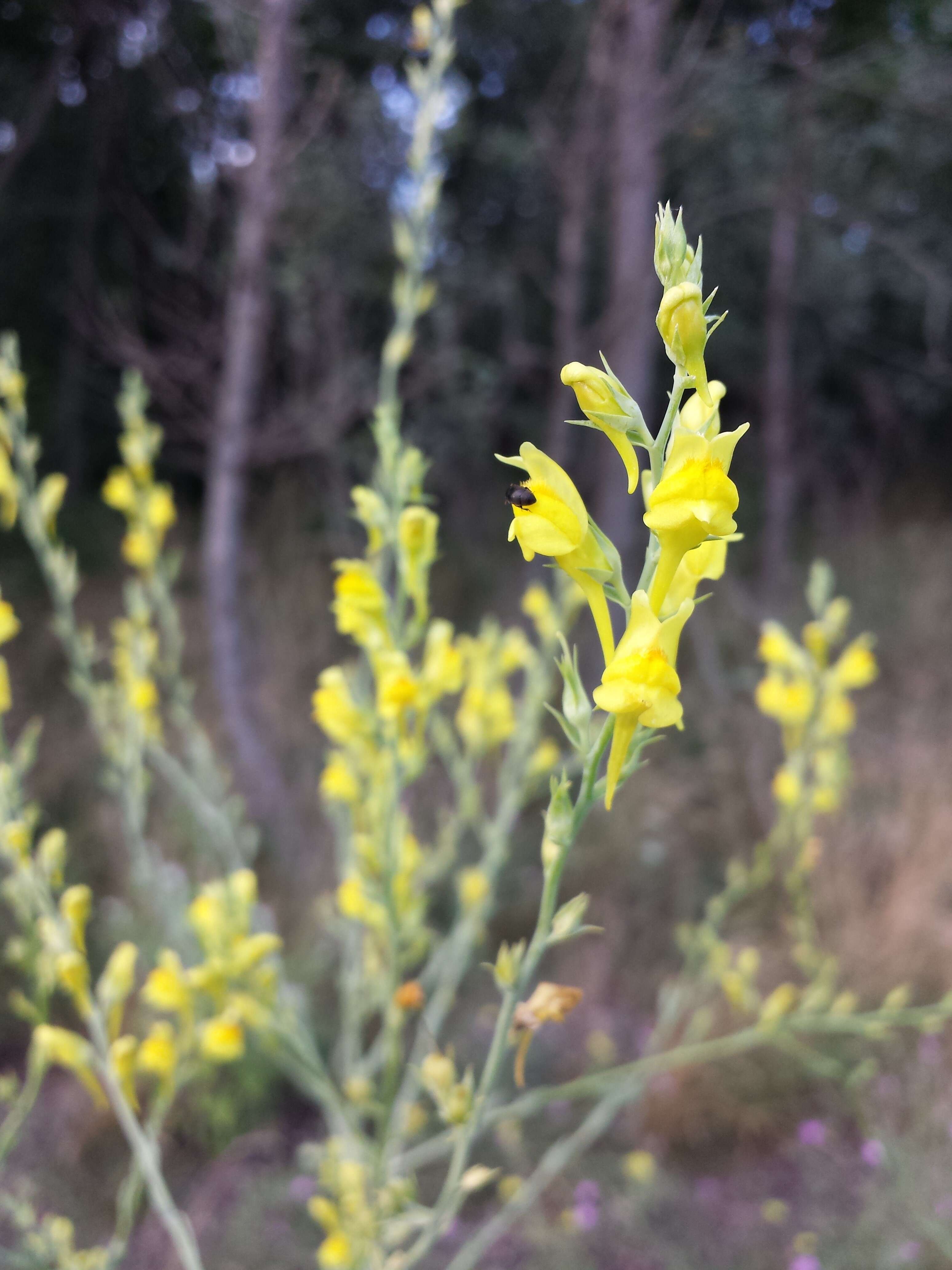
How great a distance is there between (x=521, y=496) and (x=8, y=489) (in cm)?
115

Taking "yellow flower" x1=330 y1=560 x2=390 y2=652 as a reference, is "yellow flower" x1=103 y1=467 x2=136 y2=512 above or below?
above

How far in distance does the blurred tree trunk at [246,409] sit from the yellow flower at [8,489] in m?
1.53

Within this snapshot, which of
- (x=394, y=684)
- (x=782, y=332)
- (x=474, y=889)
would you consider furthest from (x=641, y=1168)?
(x=782, y=332)

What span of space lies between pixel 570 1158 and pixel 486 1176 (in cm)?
180

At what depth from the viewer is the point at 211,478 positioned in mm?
3641

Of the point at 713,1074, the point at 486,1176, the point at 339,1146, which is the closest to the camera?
the point at 486,1176

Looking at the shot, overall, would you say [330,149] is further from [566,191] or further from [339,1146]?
[339,1146]

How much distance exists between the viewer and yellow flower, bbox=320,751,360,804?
1.22 m

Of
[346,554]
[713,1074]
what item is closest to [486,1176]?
[713,1074]

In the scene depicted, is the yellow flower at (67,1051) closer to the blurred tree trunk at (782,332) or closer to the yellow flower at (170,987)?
the yellow flower at (170,987)

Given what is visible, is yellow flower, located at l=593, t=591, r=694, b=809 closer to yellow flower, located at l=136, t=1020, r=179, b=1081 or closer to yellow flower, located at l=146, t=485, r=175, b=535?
yellow flower, located at l=136, t=1020, r=179, b=1081

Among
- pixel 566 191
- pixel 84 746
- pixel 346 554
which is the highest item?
pixel 566 191

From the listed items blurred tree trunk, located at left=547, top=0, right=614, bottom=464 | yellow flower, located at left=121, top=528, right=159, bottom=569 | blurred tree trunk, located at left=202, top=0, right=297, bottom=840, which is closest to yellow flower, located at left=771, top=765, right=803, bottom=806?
yellow flower, located at left=121, top=528, right=159, bottom=569

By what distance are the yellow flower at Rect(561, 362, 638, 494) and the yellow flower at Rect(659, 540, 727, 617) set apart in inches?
3.0
